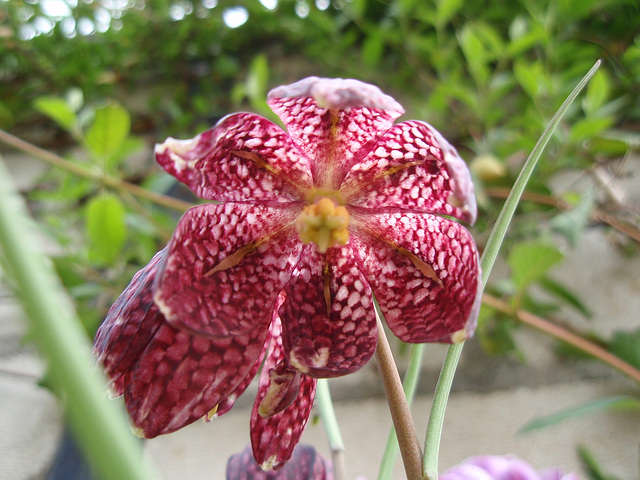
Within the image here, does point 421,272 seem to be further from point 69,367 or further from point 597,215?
point 597,215

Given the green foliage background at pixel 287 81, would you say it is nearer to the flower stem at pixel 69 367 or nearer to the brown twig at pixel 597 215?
the brown twig at pixel 597 215

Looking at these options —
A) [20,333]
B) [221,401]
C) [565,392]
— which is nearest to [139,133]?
[20,333]

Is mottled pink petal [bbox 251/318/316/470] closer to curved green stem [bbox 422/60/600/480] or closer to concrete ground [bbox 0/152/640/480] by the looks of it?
curved green stem [bbox 422/60/600/480]

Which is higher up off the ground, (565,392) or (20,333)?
(565,392)

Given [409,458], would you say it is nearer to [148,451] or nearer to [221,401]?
[221,401]

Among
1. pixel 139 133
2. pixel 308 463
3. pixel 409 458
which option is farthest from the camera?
pixel 139 133

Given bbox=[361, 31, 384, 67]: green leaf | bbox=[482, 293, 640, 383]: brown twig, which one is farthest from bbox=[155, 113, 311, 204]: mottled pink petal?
bbox=[361, 31, 384, 67]: green leaf

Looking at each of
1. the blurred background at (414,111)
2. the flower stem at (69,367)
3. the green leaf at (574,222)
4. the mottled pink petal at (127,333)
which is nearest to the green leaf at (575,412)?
the blurred background at (414,111)
